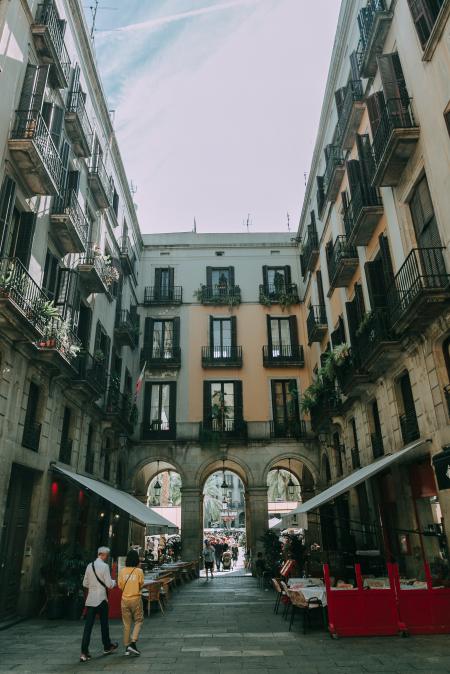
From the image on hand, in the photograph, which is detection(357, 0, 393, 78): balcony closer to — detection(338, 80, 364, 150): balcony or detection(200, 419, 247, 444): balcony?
detection(338, 80, 364, 150): balcony

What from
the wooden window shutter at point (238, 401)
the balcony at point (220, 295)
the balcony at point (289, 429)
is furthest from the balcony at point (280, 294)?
the balcony at point (289, 429)

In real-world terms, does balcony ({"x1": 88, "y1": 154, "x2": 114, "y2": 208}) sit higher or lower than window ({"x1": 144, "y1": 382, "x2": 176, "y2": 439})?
higher

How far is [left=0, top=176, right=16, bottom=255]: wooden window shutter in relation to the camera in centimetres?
1087

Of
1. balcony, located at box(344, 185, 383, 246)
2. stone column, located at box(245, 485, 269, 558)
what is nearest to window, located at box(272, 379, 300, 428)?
stone column, located at box(245, 485, 269, 558)

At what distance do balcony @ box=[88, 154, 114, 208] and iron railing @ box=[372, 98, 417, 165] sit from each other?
10.3 m

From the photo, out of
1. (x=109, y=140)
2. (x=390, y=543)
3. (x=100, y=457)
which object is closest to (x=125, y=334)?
(x=100, y=457)

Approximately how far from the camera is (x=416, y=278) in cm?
1001

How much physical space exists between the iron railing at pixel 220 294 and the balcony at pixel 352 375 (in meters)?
11.7

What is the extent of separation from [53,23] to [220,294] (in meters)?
16.0

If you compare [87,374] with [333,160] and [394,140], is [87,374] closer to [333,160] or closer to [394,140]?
[394,140]

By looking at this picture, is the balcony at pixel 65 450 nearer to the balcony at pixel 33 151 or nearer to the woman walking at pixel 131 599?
the woman walking at pixel 131 599

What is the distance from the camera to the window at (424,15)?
414 inches

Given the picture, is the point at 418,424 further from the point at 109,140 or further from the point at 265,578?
the point at 109,140

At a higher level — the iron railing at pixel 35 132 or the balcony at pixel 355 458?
the iron railing at pixel 35 132
